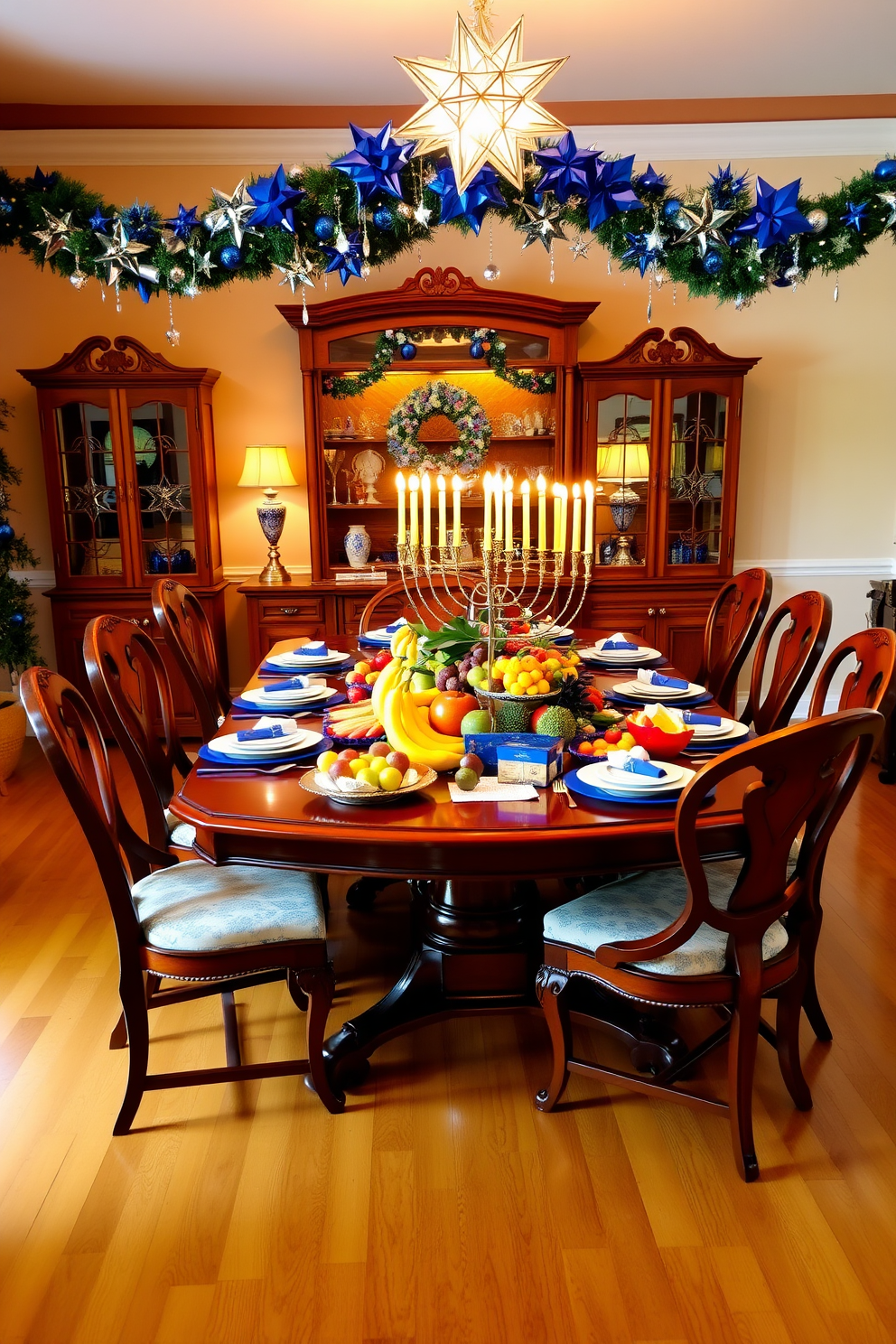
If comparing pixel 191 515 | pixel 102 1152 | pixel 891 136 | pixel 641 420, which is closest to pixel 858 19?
pixel 891 136

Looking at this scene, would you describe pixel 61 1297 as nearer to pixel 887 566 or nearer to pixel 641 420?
pixel 641 420

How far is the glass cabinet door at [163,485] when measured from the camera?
465cm

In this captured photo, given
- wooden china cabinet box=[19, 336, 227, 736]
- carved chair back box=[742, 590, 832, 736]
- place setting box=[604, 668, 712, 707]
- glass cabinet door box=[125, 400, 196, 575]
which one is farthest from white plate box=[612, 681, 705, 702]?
glass cabinet door box=[125, 400, 196, 575]

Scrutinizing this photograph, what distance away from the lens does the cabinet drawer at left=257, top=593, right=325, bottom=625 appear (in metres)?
4.76

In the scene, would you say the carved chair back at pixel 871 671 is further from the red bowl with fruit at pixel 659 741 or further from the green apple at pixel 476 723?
the green apple at pixel 476 723

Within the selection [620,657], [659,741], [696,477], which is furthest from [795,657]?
[696,477]

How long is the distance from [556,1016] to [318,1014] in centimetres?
50

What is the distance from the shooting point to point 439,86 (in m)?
2.35

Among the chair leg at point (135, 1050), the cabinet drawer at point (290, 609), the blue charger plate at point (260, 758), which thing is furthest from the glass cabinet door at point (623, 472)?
the chair leg at point (135, 1050)

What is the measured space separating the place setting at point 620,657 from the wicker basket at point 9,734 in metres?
2.67

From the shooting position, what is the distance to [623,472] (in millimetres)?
4809

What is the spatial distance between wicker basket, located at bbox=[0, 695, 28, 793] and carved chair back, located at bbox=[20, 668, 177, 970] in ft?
7.91

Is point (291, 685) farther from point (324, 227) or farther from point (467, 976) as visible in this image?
point (324, 227)

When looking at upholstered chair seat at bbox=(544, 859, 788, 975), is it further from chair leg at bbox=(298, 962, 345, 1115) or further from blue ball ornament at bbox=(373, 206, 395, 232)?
blue ball ornament at bbox=(373, 206, 395, 232)
